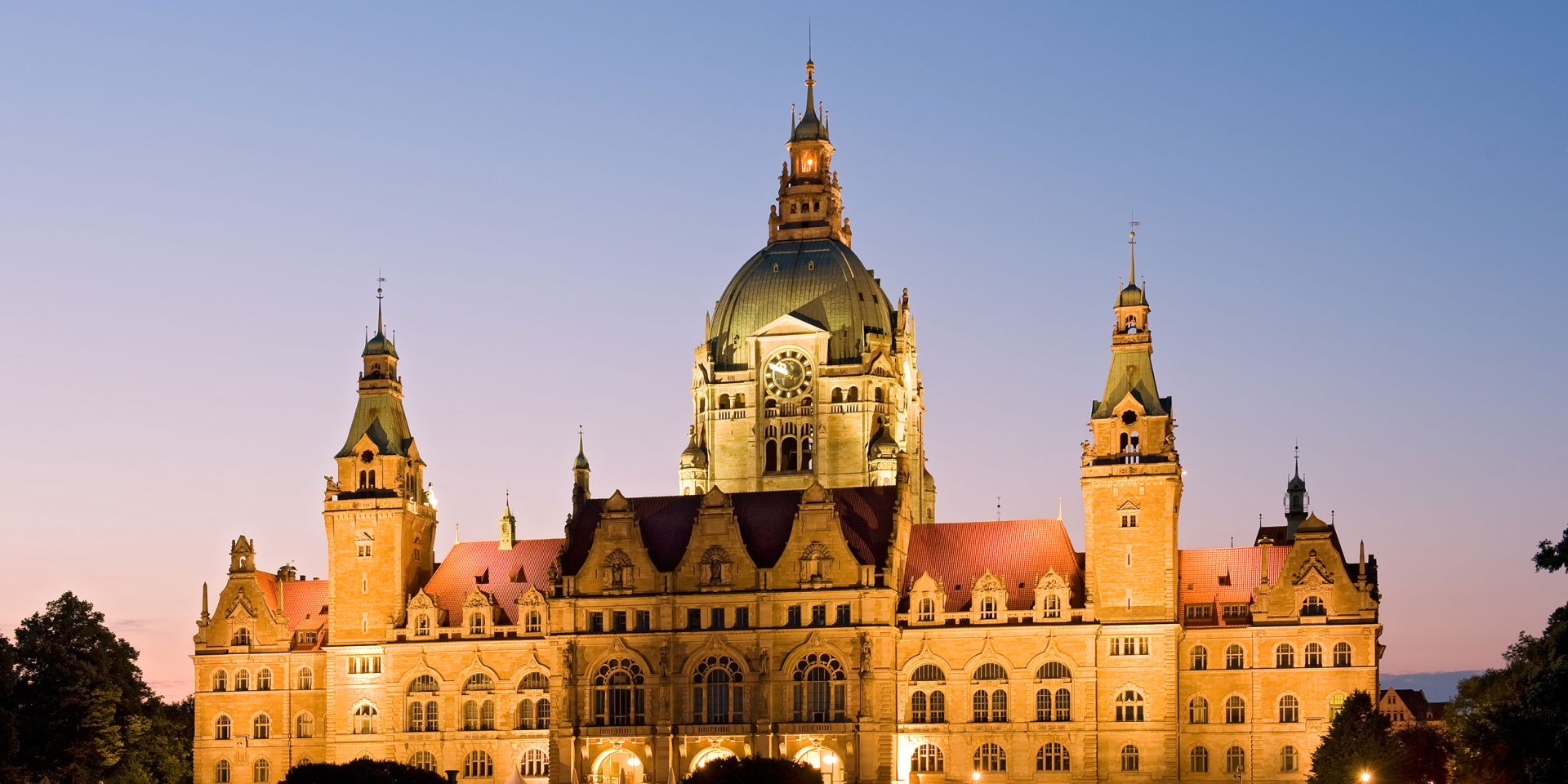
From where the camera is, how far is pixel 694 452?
154 metres

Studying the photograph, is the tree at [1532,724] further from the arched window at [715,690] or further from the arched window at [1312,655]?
the arched window at [715,690]

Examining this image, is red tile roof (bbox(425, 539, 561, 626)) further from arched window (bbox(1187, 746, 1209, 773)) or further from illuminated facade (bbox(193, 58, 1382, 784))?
arched window (bbox(1187, 746, 1209, 773))

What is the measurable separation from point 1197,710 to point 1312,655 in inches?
262

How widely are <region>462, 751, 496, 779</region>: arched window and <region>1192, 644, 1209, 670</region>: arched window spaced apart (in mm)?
39282

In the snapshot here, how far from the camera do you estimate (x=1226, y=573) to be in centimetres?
12862

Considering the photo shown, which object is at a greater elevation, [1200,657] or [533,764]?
[1200,657]

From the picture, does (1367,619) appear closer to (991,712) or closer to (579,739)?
(991,712)

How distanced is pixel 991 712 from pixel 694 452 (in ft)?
116

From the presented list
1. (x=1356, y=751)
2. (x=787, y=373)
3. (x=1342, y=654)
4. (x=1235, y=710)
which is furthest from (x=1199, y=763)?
(x=787, y=373)

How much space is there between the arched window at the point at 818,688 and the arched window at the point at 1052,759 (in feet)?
35.2

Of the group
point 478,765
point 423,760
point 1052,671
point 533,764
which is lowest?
point 478,765

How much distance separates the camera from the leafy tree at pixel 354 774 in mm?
111438

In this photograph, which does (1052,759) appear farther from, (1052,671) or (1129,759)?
(1052,671)

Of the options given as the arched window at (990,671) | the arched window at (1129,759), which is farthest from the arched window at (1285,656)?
the arched window at (990,671)
